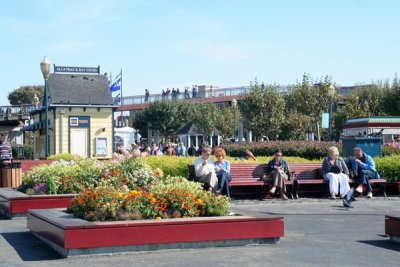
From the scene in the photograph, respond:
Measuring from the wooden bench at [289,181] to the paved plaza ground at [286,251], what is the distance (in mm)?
3981

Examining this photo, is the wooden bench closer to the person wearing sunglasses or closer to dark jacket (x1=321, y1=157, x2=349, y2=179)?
the person wearing sunglasses

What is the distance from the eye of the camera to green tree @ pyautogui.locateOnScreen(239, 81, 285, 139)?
146 feet

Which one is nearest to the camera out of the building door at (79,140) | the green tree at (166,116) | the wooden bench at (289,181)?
the wooden bench at (289,181)

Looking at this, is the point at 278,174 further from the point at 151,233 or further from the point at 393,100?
the point at 393,100

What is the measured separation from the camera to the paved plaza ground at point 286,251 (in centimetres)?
798

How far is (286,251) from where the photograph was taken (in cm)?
875

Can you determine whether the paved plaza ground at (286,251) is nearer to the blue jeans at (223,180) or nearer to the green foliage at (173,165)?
the blue jeans at (223,180)

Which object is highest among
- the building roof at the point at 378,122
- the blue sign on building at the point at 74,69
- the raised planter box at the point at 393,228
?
the blue sign on building at the point at 74,69

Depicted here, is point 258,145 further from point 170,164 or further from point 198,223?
point 198,223

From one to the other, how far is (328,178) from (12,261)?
9.86 meters

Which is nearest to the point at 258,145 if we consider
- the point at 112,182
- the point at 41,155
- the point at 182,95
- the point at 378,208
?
the point at 41,155

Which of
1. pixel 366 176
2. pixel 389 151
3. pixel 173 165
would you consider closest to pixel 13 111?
pixel 389 151

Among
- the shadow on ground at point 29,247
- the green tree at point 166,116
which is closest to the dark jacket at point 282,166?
the shadow on ground at point 29,247

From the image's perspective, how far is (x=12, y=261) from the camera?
318 inches
